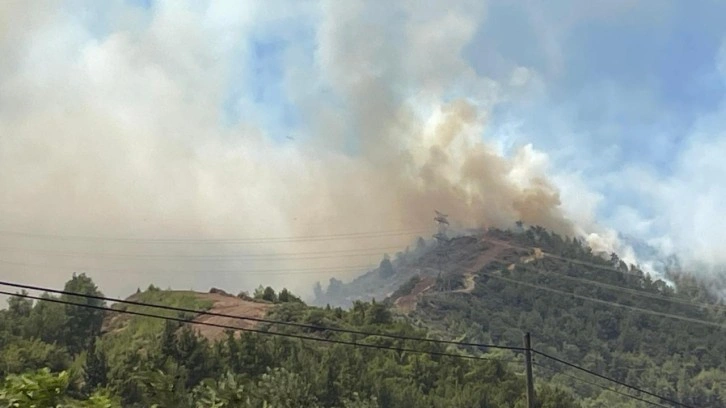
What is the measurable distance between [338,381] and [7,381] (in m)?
53.7

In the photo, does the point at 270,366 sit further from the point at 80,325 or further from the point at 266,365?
the point at 80,325

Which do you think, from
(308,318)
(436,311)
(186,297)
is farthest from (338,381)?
(436,311)

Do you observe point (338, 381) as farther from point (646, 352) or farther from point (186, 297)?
point (646, 352)

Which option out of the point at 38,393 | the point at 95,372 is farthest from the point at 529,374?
the point at 95,372

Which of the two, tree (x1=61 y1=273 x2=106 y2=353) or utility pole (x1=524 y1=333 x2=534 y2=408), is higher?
tree (x1=61 y1=273 x2=106 y2=353)

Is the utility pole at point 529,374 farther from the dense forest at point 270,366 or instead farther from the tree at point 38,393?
the tree at point 38,393

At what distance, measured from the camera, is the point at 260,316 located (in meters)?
106

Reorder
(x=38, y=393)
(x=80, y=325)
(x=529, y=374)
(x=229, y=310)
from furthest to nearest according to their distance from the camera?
1. (x=229, y=310)
2. (x=80, y=325)
3. (x=529, y=374)
4. (x=38, y=393)

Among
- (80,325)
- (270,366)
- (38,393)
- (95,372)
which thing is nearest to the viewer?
(38,393)

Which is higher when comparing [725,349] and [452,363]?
[725,349]

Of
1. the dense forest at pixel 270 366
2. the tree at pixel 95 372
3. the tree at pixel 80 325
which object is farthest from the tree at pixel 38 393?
the tree at pixel 80 325

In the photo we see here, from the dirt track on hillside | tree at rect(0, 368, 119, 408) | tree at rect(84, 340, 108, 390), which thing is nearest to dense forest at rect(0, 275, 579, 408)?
tree at rect(84, 340, 108, 390)

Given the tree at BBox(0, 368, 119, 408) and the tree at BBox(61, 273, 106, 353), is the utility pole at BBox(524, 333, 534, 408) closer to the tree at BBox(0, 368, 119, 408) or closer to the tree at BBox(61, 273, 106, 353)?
the tree at BBox(0, 368, 119, 408)

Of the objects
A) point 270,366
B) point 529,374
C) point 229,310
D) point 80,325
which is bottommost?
point 529,374
